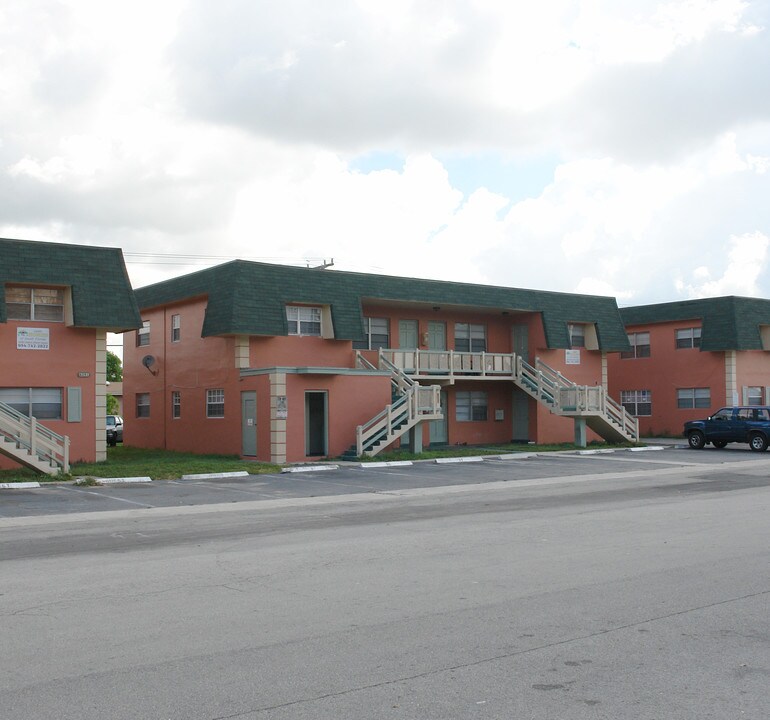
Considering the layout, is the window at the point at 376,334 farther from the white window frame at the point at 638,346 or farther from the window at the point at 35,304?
the white window frame at the point at 638,346

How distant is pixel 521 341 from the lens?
4003cm

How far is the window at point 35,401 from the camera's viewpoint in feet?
88.4

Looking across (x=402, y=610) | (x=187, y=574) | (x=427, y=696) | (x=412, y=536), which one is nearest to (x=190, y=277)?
(x=412, y=536)

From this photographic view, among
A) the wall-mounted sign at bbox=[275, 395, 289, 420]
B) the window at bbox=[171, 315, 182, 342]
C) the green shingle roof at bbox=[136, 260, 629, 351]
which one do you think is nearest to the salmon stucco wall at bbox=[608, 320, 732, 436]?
the green shingle roof at bbox=[136, 260, 629, 351]

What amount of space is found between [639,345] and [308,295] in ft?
Answer: 73.0

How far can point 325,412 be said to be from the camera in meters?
30.5

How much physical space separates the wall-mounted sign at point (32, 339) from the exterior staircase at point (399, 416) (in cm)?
1012

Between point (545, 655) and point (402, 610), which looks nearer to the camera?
point (545, 655)

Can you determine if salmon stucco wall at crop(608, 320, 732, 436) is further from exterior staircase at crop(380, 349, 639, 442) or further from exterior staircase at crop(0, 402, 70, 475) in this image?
exterior staircase at crop(0, 402, 70, 475)

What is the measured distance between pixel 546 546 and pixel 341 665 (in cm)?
607

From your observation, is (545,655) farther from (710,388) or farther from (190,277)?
(710,388)

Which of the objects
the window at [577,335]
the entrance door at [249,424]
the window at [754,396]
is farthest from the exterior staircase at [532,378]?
the window at [754,396]

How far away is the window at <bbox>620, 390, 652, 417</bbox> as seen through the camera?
4709cm

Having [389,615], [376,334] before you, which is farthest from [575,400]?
[389,615]
